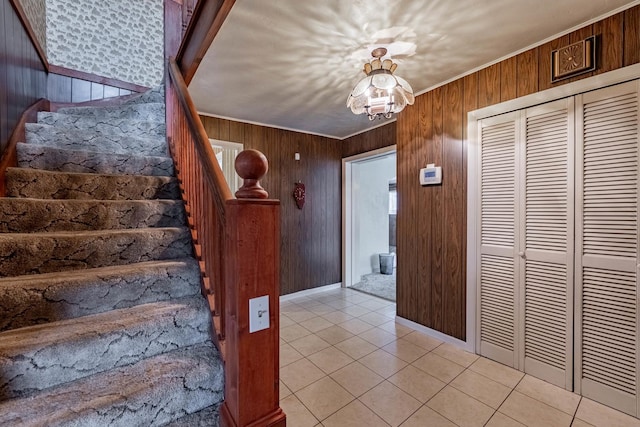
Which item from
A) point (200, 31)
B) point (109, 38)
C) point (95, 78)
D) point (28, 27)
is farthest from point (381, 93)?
point (109, 38)

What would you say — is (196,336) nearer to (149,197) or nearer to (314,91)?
(149,197)

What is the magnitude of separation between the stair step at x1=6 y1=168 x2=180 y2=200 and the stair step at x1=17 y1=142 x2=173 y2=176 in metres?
0.19

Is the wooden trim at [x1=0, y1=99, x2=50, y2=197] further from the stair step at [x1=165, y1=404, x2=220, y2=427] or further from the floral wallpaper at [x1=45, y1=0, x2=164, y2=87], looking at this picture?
the stair step at [x1=165, y1=404, x2=220, y2=427]

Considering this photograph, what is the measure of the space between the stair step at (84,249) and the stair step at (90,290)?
0.06m

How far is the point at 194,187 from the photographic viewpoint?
5.41 ft

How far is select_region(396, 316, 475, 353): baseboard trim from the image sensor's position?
2.47 m

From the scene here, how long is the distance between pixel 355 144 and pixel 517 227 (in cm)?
266

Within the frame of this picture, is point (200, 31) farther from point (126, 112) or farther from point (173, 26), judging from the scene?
Result: point (126, 112)

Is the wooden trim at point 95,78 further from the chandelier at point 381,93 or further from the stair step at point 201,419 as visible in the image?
the stair step at point 201,419

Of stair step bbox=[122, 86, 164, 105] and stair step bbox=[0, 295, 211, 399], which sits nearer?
stair step bbox=[0, 295, 211, 399]

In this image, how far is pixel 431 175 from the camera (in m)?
2.71

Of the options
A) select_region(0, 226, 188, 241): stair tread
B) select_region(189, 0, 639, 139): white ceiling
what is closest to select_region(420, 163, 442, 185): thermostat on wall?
select_region(189, 0, 639, 139): white ceiling

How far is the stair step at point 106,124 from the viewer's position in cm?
223

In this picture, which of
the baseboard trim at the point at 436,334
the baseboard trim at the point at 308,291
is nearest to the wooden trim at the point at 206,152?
the baseboard trim at the point at 436,334
